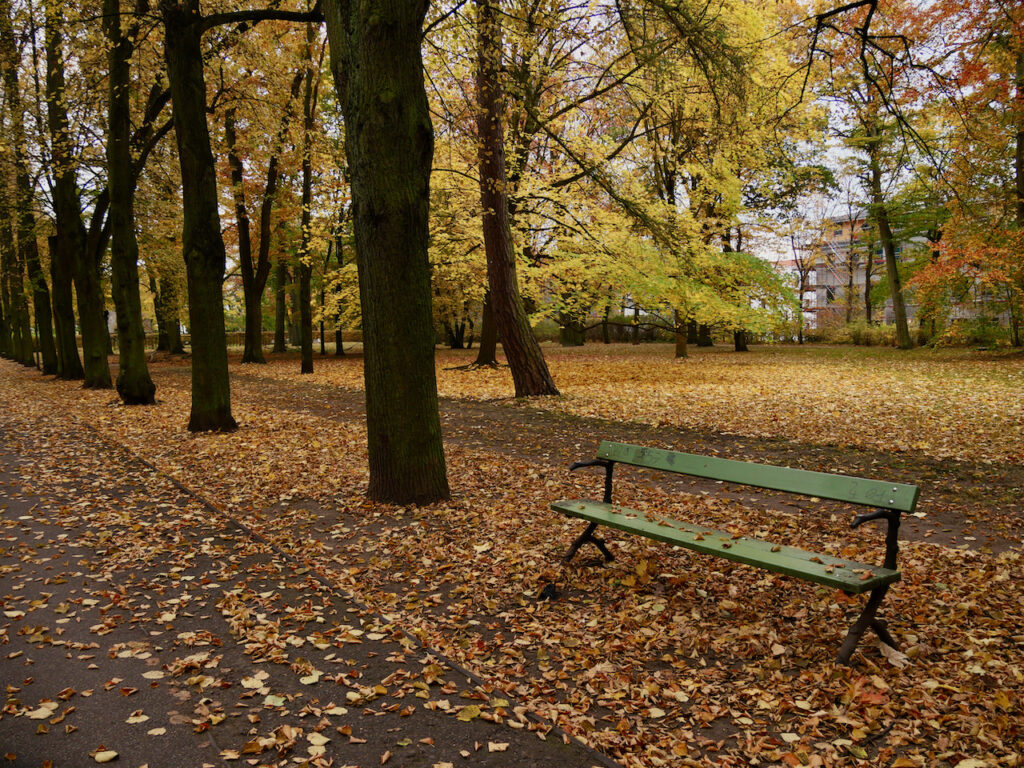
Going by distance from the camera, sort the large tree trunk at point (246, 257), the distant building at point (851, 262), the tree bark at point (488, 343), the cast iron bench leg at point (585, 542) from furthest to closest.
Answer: the distant building at point (851, 262) → the large tree trunk at point (246, 257) → the tree bark at point (488, 343) → the cast iron bench leg at point (585, 542)

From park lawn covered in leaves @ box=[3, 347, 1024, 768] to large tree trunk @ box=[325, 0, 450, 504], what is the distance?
2.25 ft

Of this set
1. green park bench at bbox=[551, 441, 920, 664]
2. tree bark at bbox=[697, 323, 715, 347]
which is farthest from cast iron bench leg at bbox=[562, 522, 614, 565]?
tree bark at bbox=[697, 323, 715, 347]

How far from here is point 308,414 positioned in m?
12.6

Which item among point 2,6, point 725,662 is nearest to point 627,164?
point 2,6

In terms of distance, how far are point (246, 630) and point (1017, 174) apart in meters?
22.2

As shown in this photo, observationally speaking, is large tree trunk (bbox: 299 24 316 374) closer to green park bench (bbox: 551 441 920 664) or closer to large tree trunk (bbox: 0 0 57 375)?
large tree trunk (bbox: 0 0 57 375)

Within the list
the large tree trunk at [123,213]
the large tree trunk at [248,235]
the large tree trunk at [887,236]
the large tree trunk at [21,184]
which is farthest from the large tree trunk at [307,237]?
the large tree trunk at [887,236]

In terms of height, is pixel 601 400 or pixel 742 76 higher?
pixel 742 76

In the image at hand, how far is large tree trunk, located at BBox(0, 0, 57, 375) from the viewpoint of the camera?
15.8m

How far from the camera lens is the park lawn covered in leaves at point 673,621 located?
2863 mm

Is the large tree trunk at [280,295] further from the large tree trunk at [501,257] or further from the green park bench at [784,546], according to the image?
the green park bench at [784,546]

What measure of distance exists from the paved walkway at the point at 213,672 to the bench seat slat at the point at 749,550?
1.38 metres

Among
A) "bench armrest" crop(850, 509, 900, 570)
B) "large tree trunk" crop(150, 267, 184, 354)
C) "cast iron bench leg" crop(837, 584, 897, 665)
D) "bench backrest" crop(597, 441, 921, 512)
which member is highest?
"large tree trunk" crop(150, 267, 184, 354)

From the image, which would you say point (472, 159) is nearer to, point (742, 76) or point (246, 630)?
point (742, 76)
